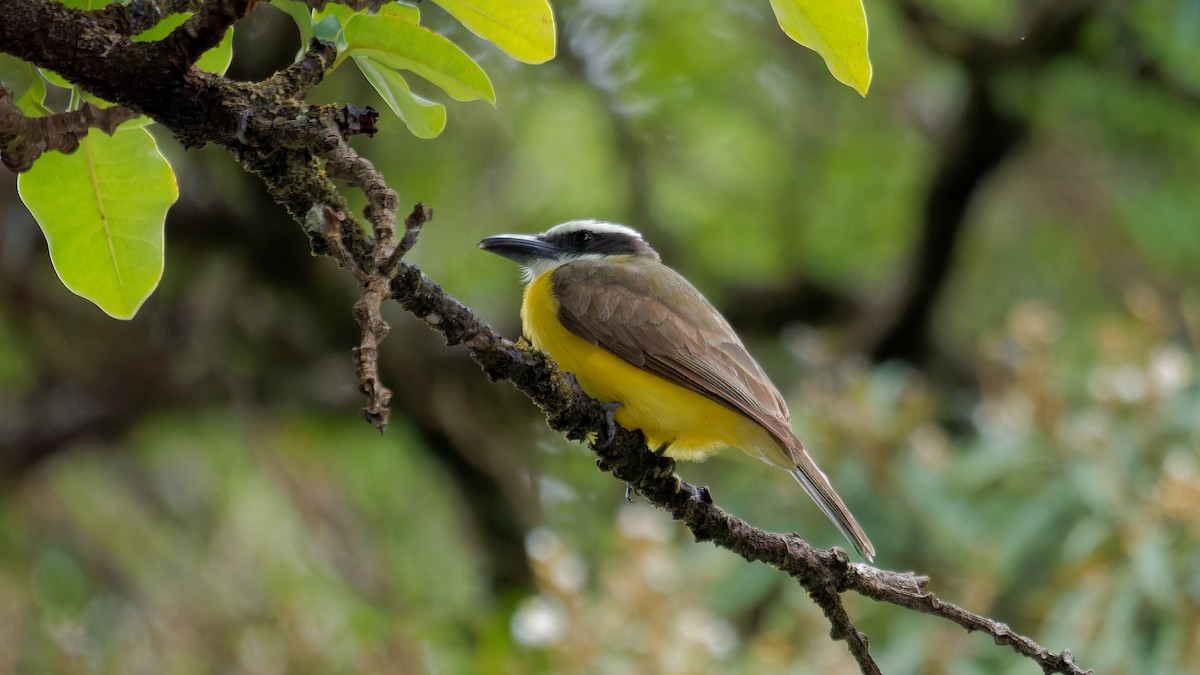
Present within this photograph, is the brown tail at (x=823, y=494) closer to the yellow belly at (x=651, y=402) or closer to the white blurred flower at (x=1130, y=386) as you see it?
the yellow belly at (x=651, y=402)

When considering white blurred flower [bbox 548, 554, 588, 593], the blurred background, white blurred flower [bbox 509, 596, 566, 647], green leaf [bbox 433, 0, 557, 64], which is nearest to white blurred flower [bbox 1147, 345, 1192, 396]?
the blurred background

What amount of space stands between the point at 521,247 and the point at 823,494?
4.73 feet

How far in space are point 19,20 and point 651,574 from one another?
3.91 metres

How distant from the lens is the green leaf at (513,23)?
1.69 metres

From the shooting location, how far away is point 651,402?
3.34m

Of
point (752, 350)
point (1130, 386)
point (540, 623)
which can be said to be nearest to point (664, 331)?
point (540, 623)

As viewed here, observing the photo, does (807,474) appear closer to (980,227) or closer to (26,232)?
(26,232)

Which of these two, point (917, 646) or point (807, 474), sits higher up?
point (917, 646)

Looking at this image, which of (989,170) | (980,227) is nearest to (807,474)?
(989,170)

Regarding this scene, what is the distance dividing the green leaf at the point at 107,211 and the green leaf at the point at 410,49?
1.06ft

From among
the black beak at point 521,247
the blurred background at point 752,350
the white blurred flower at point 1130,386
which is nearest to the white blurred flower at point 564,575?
the blurred background at point 752,350

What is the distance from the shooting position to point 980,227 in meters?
8.73

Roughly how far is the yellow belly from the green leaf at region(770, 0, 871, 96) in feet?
5.74

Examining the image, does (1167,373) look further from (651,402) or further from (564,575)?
(651,402)
